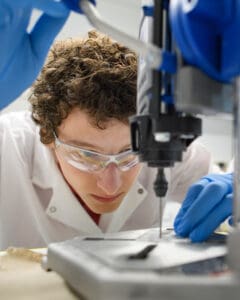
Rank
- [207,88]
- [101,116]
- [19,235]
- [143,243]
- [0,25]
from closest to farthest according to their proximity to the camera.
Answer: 1. [207,88]
2. [143,243]
3. [0,25]
4. [101,116]
5. [19,235]

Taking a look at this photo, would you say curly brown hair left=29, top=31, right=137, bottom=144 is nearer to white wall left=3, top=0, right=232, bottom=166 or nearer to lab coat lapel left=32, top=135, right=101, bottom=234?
lab coat lapel left=32, top=135, right=101, bottom=234

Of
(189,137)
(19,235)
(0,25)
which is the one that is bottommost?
(19,235)

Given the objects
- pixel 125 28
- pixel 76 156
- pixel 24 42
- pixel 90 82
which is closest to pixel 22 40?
pixel 24 42

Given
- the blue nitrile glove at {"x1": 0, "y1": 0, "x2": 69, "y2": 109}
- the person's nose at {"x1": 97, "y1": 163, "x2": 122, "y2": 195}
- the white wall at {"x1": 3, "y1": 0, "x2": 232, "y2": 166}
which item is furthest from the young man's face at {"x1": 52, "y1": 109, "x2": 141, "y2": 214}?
the white wall at {"x1": 3, "y1": 0, "x2": 232, "y2": 166}

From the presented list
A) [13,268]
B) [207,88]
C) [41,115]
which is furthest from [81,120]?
[207,88]

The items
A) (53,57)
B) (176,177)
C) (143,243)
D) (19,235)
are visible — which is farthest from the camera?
(176,177)

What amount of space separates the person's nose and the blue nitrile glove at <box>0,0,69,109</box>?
0.98 ft

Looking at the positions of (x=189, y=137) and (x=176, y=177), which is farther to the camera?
(x=176, y=177)

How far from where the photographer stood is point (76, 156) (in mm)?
959

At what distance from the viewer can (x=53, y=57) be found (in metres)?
1.02

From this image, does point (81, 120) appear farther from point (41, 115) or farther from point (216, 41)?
point (216, 41)

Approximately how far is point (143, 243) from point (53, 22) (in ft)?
1.58

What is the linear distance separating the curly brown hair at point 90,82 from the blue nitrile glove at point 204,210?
0.28m

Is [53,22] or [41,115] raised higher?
[53,22]
